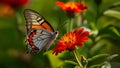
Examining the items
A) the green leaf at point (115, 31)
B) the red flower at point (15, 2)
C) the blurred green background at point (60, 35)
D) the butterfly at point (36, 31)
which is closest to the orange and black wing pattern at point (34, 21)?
the butterfly at point (36, 31)

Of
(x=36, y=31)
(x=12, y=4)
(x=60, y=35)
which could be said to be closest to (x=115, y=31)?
(x=60, y=35)

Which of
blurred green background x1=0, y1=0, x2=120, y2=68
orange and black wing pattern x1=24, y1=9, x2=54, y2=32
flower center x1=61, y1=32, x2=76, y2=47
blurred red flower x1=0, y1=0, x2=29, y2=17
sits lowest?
blurred green background x1=0, y1=0, x2=120, y2=68

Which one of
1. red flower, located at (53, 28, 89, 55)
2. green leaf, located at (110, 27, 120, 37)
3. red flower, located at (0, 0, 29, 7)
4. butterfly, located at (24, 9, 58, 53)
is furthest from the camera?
red flower, located at (0, 0, 29, 7)

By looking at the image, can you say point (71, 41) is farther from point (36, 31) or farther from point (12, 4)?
point (12, 4)

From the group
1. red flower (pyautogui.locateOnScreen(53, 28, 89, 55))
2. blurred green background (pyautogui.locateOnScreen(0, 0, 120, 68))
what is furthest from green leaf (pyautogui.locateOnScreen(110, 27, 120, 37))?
red flower (pyautogui.locateOnScreen(53, 28, 89, 55))

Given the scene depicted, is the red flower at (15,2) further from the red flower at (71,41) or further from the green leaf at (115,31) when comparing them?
the red flower at (71,41)

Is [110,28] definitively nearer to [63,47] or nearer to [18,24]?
[63,47]

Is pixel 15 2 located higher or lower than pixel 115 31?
higher

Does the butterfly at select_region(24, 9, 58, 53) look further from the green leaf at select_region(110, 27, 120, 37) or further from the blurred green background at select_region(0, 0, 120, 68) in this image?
the green leaf at select_region(110, 27, 120, 37)
